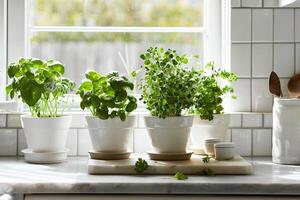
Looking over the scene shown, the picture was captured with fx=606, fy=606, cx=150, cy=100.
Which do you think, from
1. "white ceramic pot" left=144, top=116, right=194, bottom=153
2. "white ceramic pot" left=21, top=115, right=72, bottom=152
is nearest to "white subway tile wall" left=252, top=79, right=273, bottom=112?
"white ceramic pot" left=144, top=116, right=194, bottom=153

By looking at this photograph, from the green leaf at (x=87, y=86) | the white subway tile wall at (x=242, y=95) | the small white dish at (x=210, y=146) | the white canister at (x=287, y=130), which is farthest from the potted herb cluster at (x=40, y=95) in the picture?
the white canister at (x=287, y=130)

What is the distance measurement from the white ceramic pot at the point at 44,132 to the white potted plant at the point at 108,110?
156mm

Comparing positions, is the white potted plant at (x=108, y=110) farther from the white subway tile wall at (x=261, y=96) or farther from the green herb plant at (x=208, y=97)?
the white subway tile wall at (x=261, y=96)

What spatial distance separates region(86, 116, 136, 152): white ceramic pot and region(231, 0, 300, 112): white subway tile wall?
61 centimetres

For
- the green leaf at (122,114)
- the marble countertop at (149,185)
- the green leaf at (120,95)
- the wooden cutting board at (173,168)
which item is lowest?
the marble countertop at (149,185)

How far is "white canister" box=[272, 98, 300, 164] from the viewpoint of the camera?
238 cm

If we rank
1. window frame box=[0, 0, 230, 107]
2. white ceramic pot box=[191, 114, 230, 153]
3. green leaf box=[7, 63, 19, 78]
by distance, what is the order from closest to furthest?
1. green leaf box=[7, 63, 19, 78]
2. white ceramic pot box=[191, 114, 230, 153]
3. window frame box=[0, 0, 230, 107]

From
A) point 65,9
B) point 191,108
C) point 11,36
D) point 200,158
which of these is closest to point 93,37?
point 65,9

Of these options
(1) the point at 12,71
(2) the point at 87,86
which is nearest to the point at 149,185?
(2) the point at 87,86

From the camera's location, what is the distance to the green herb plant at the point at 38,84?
2359 millimetres

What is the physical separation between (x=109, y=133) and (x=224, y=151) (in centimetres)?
45

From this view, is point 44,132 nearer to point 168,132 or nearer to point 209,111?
point 168,132

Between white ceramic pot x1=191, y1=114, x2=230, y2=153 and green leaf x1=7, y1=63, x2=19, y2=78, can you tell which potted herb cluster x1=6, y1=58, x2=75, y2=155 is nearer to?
green leaf x1=7, y1=63, x2=19, y2=78

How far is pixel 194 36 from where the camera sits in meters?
2.85
